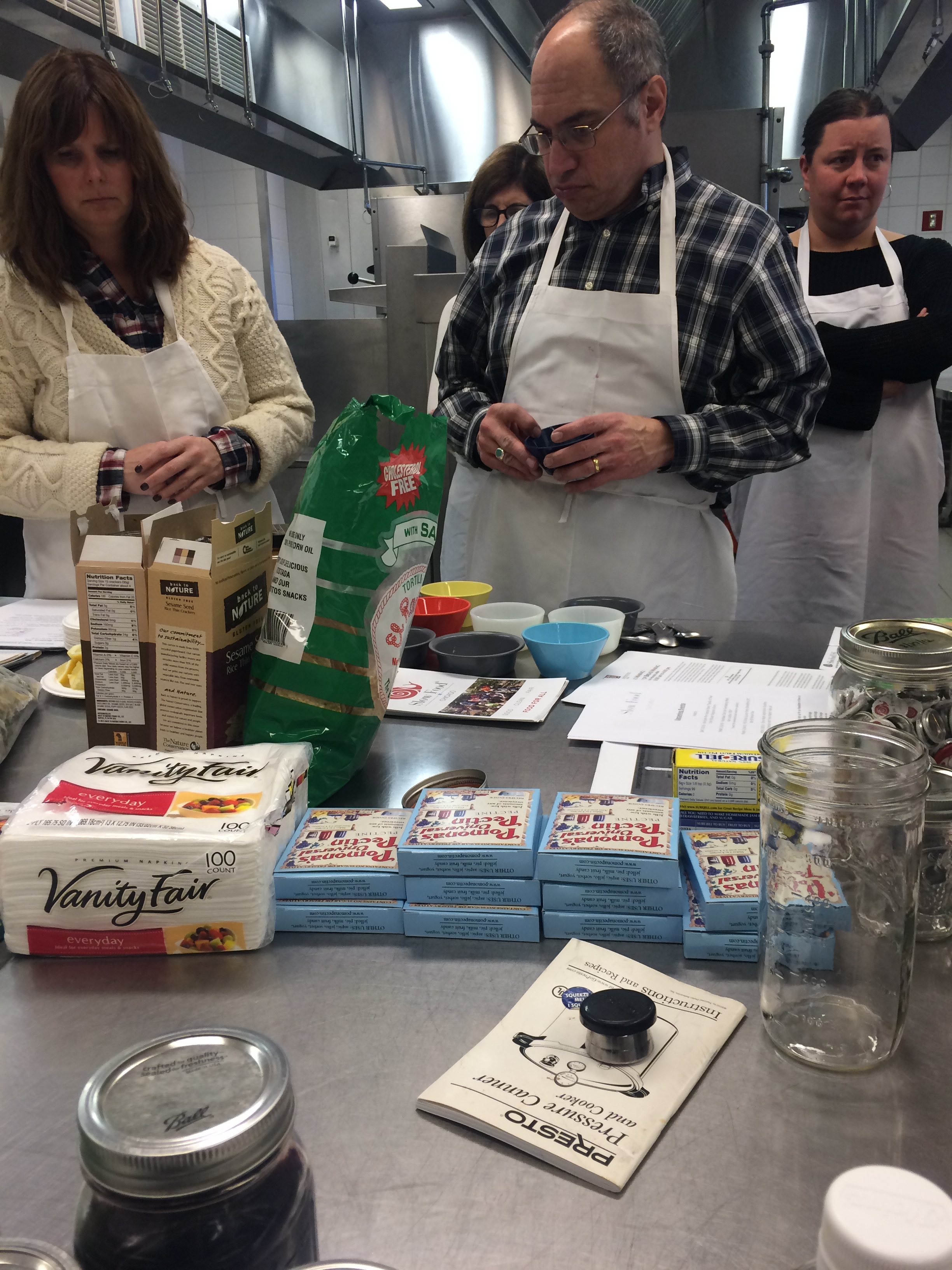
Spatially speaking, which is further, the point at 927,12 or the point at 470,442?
the point at 927,12

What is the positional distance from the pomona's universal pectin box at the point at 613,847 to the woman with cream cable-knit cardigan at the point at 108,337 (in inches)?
43.4

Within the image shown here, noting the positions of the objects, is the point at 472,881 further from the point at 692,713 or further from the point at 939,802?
the point at 692,713

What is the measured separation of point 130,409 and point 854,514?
166cm

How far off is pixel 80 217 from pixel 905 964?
1737 millimetres

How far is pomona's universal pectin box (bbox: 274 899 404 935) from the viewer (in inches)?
26.3

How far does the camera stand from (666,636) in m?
1.34

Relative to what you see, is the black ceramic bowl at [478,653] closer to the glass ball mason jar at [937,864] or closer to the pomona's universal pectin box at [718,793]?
the pomona's universal pectin box at [718,793]

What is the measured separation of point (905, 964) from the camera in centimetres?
54

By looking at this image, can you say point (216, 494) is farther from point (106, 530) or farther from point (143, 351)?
point (106, 530)

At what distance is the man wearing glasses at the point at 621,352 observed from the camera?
1524 mm

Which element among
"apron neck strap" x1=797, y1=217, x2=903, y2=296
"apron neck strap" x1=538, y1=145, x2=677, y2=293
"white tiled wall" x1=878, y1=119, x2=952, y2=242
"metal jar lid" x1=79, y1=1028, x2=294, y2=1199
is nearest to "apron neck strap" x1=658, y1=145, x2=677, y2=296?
"apron neck strap" x1=538, y1=145, x2=677, y2=293

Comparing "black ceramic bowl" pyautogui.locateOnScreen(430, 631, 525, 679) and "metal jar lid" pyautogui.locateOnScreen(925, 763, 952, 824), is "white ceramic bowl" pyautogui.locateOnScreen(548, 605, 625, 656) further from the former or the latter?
"metal jar lid" pyautogui.locateOnScreen(925, 763, 952, 824)

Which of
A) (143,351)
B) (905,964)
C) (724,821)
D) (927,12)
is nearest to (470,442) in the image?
(143,351)

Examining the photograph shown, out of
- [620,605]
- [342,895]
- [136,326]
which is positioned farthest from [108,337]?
[342,895]
